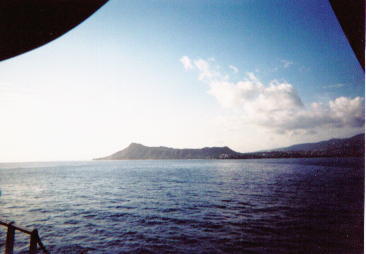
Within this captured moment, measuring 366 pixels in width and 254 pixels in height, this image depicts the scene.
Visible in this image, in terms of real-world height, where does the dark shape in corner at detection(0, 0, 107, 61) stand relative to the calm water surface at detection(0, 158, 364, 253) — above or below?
above

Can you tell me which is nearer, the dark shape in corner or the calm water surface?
the dark shape in corner

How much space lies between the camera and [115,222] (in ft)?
60.3

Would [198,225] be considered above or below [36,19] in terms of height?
below

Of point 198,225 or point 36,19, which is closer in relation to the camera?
point 36,19

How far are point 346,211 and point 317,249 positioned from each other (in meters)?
11.8

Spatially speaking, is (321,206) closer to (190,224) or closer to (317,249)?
(317,249)

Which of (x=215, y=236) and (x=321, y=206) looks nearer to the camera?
(x=215, y=236)

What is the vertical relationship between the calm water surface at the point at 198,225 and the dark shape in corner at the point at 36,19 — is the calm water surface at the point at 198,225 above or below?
below

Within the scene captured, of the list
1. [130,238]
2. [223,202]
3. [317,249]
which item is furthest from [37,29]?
[223,202]

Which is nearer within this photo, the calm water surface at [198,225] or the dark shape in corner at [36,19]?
the dark shape in corner at [36,19]

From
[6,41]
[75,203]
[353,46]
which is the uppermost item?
Result: [6,41]

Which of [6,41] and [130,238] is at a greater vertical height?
[6,41]

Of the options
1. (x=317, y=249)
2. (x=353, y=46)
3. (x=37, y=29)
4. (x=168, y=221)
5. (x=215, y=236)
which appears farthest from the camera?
(x=168, y=221)

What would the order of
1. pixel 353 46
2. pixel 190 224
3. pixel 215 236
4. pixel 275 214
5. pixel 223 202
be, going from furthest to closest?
pixel 223 202 < pixel 275 214 < pixel 190 224 < pixel 215 236 < pixel 353 46
